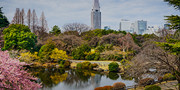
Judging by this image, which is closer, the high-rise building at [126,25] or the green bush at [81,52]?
the green bush at [81,52]

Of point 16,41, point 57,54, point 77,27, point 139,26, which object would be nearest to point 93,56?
point 57,54

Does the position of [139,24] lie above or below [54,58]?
above

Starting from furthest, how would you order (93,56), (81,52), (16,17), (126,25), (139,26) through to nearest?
(126,25)
(139,26)
(16,17)
(81,52)
(93,56)

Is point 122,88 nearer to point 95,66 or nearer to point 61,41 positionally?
point 95,66

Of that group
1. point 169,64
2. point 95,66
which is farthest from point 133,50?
point 169,64

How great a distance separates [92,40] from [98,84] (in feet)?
64.0

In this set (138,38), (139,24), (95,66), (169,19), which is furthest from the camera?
(139,24)

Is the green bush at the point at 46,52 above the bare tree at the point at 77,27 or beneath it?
beneath

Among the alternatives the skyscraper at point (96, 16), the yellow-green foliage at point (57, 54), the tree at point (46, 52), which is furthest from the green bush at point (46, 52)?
the skyscraper at point (96, 16)

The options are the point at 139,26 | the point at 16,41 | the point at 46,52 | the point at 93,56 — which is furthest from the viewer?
the point at 139,26

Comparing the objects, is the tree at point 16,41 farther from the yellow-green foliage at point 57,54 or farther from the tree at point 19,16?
the tree at point 19,16

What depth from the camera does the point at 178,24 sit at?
7961 millimetres

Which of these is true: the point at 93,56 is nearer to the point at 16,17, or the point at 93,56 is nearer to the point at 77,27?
the point at 77,27

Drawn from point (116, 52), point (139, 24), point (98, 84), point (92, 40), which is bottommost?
point (98, 84)
